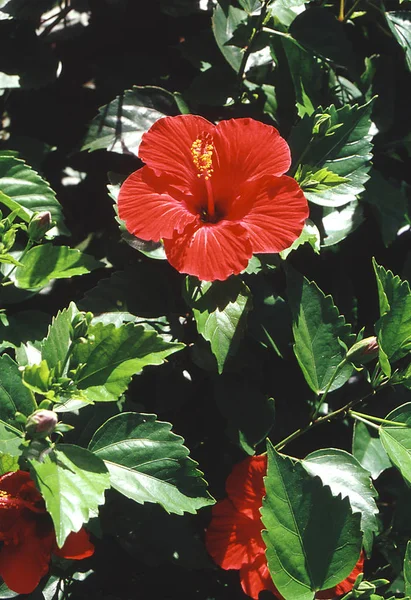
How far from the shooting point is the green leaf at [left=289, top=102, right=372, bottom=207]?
57.3 inches

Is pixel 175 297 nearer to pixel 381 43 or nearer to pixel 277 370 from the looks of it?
pixel 277 370

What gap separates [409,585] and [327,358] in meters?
0.44

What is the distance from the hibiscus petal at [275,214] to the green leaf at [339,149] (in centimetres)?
14

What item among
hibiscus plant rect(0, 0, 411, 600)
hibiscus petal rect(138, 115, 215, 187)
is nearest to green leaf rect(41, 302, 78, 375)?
hibiscus plant rect(0, 0, 411, 600)

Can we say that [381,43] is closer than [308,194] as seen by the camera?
No

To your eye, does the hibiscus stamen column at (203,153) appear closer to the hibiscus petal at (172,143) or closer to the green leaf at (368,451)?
the hibiscus petal at (172,143)

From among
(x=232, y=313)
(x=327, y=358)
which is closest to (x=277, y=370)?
(x=327, y=358)

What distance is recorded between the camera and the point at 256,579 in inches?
52.8

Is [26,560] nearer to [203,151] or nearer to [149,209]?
[149,209]

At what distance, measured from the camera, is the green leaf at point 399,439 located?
51.3 inches

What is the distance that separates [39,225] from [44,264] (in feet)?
0.30

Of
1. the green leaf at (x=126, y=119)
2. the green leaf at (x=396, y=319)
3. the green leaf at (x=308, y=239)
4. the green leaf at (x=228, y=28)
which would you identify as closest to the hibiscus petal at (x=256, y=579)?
the green leaf at (x=396, y=319)

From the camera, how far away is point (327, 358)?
142cm

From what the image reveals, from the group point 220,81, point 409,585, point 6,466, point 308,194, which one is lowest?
point 409,585
